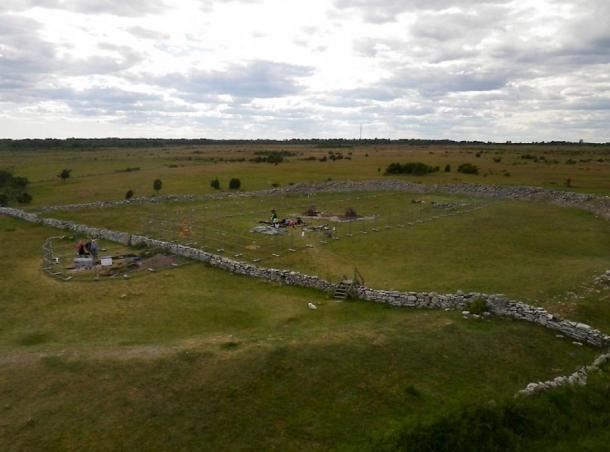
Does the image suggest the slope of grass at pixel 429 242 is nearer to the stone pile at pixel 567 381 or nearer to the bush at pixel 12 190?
the stone pile at pixel 567 381

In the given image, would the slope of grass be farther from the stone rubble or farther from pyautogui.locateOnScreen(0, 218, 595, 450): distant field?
pyautogui.locateOnScreen(0, 218, 595, 450): distant field

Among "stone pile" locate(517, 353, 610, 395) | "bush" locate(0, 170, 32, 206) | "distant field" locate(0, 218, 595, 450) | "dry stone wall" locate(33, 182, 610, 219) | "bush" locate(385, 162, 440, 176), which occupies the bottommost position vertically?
"distant field" locate(0, 218, 595, 450)

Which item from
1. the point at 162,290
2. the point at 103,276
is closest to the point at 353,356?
the point at 162,290

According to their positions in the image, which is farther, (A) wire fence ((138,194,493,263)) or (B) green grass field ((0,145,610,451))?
(A) wire fence ((138,194,493,263))

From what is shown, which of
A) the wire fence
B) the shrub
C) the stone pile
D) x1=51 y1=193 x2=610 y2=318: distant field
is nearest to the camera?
the stone pile

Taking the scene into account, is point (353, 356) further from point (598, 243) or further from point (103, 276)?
point (598, 243)

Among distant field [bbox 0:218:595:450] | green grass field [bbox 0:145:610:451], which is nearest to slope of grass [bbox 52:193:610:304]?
green grass field [bbox 0:145:610:451]

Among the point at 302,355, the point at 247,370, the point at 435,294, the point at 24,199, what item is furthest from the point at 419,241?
the point at 24,199
